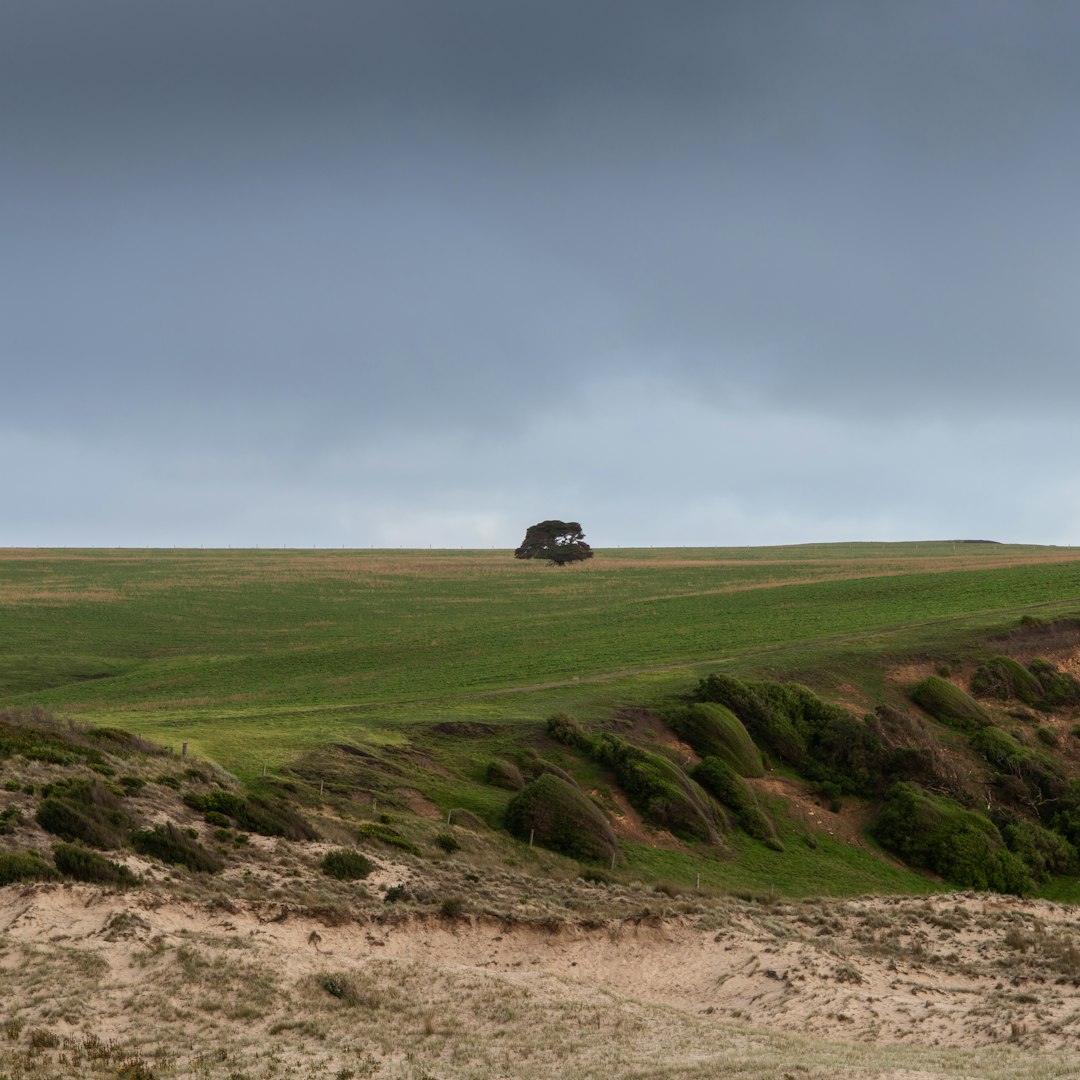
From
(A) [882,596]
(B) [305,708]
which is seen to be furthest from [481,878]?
(A) [882,596]

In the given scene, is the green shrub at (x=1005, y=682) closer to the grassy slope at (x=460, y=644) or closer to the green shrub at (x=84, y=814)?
the grassy slope at (x=460, y=644)

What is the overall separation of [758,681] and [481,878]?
86.9 feet

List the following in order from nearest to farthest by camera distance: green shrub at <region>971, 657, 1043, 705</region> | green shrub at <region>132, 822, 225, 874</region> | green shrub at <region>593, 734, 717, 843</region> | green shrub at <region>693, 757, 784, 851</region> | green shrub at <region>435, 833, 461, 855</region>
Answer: green shrub at <region>132, 822, 225, 874</region>
green shrub at <region>435, 833, 461, 855</region>
green shrub at <region>593, 734, 717, 843</region>
green shrub at <region>693, 757, 784, 851</region>
green shrub at <region>971, 657, 1043, 705</region>

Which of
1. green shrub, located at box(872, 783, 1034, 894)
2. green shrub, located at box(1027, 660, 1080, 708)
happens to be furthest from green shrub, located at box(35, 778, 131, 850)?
green shrub, located at box(1027, 660, 1080, 708)

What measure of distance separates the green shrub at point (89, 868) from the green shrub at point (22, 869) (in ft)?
1.17

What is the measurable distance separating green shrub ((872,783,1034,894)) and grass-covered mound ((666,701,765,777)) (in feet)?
20.0

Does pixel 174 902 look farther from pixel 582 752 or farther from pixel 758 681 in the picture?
pixel 758 681

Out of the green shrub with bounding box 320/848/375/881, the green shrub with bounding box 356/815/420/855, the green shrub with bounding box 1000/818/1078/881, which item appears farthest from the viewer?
the green shrub with bounding box 1000/818/1078/881

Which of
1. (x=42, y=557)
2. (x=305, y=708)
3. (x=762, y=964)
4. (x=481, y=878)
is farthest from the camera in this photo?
(x=42, y=557)

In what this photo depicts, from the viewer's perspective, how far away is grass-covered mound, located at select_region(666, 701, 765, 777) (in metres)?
45.4

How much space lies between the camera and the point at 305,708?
4850 centimetres

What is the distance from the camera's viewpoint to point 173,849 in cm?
2583

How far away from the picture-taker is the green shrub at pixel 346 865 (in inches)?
1066

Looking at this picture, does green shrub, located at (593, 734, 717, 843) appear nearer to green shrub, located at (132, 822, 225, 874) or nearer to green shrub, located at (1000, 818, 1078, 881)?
green shrub, located at (1000, 818, 1078, 881)
